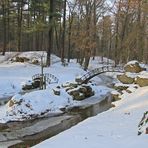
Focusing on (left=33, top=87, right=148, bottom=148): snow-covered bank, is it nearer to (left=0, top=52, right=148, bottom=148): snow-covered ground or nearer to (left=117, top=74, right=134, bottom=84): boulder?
(left=0, top=52, right=148, bottom=148): snow-covered ground

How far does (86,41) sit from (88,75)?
1136 centimetres

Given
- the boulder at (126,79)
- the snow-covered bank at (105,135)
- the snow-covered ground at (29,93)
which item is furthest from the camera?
the boulder at (126,79)

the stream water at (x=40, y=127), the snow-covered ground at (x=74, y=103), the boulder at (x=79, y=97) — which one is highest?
the snow-covered ground at (x=74, y=103)

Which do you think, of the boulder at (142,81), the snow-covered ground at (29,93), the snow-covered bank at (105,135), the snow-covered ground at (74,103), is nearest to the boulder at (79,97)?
the snow-covered ground at (29,93)

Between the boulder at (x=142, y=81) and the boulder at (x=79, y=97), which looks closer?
the boulder at (x=142, y=81)

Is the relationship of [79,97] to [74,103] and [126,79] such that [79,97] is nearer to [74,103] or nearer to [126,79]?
[74,103]

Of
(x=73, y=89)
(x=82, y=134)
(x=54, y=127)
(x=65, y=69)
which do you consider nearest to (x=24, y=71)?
(x=65, y=69)

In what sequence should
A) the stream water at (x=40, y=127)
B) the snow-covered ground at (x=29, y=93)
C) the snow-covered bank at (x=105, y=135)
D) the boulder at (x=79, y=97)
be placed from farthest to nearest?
1. the boulder at (x=79, y=97)
2. the snow-covered ground at (x=29, y=93)
3. the stream water at (x=40, y=127)
4. the snow-covered bank at (x=105, y=135)

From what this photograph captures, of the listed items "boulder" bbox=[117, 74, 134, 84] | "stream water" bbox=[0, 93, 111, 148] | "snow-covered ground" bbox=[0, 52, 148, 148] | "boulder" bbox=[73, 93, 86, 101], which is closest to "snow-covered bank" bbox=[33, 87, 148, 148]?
"snow-covered ground" bbox=[0, 52, 148, 148]

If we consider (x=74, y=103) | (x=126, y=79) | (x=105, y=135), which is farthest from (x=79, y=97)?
(x=105, y=135)

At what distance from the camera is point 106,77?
46438 mm

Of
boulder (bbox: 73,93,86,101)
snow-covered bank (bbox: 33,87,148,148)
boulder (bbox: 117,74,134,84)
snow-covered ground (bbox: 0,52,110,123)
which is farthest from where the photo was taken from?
boulder (bbox: 117,74,134,84)

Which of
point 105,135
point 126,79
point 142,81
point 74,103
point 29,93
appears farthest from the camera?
point 126,79

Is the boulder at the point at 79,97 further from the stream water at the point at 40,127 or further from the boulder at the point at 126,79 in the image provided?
the boulder at the point at 126,79
